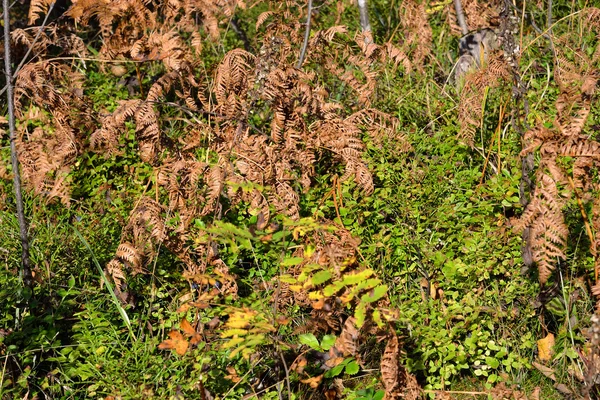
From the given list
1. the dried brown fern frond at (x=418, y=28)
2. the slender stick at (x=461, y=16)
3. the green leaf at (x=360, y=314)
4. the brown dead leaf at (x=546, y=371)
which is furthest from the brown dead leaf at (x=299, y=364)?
the slender stick at (x=461, y=16)

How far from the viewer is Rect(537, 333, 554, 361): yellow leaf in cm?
354

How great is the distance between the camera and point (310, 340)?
3.49m

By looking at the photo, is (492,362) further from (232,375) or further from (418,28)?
(418,28)

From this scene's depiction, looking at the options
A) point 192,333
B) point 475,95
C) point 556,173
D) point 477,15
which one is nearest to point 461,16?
point 477,15

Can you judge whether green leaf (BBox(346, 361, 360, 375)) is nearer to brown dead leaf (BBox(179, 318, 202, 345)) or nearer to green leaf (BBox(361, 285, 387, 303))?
green leaf (BBox(361, 285, 387, 303))

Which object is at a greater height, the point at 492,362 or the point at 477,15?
the point at 477,15

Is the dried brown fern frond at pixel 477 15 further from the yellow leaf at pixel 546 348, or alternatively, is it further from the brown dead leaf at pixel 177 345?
the brown dead leaf at pixel 177 345

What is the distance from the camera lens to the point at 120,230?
4395 mm

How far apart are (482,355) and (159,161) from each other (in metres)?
2.13

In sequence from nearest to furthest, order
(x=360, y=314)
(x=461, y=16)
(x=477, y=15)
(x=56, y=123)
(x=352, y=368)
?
(x=360, y=314), (x=352, y=368), (x=56, y=123), (x=477, y=15), (x=461, y=16)

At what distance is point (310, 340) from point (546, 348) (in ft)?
3.60

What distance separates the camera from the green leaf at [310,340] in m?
3.48

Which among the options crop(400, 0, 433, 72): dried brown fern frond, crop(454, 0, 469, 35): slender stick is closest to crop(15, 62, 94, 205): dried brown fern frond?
crop(400, 0, 433, 72): dried brown fern frond

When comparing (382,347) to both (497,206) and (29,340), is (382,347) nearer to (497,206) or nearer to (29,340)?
(497,206)
